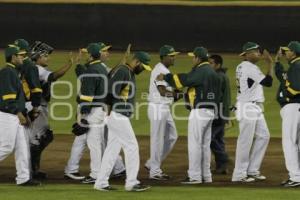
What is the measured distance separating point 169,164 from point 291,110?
2.82 meters

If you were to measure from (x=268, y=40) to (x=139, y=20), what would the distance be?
4.02 meters

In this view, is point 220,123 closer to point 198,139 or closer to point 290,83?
point 198,139

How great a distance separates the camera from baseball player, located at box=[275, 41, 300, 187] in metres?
12.2

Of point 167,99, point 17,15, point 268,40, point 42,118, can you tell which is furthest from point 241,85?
point 17,15

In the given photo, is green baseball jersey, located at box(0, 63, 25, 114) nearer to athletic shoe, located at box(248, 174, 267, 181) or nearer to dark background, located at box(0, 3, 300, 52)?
athletic shoe, located at box(248, 174, 267, 181)

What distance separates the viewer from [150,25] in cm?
2706

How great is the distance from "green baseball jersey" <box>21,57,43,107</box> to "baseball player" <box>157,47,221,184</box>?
1.81 metres

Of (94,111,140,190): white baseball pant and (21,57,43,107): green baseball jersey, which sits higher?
(21,57,43,107): green baseball jersey

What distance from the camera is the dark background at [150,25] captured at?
2652cm

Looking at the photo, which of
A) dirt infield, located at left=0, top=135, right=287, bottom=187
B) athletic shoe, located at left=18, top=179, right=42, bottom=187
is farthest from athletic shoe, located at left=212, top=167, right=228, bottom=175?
athletic shoe, located at left=18, top=179, right=42, bottom=187

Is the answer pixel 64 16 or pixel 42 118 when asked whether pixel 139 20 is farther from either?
pixel 42 118

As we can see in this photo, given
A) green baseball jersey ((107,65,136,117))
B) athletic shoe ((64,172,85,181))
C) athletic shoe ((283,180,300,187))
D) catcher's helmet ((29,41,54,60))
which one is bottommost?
athletic shoe ((283,180,300,187))

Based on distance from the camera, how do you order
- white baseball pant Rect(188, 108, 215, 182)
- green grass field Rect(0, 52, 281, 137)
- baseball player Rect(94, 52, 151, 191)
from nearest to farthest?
baseball player Rect(94, 52, 151, 191)
white baseball pant Rect(188, 108, 215, 182)
green grass field Rect(0, 52, 281, 137)

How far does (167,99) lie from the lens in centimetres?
1329
